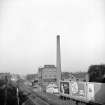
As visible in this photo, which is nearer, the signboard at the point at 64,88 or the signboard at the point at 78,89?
the signboard at the point at 78,89

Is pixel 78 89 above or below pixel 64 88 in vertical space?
above

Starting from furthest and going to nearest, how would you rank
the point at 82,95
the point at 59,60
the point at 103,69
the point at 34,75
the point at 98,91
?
the point at 34,75 → the point at 103,69 → the point at 59,60 → the point at 82,95 → the point at 98,91

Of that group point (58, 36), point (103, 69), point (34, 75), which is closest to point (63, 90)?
point (58, 36)

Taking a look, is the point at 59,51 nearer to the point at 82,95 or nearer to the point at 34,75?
the point at 82,95

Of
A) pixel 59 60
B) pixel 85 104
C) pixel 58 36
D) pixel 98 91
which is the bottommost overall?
pixel 85 104

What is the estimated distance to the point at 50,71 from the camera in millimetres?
116875

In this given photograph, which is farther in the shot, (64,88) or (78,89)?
(64,88)

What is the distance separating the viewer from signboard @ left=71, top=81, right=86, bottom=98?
2739cm

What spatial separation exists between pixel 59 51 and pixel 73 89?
26.2 metres

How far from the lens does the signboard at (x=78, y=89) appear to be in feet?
89.9

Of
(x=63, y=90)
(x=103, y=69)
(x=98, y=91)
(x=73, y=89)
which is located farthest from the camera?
(x=103, y=69)

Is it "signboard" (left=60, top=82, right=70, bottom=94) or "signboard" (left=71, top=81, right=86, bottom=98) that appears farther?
"signboard" (left=60, top=82, right=70, bottom=94)

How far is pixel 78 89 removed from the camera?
29203 millimetres

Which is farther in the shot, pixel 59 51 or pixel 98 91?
pixel 59 51
